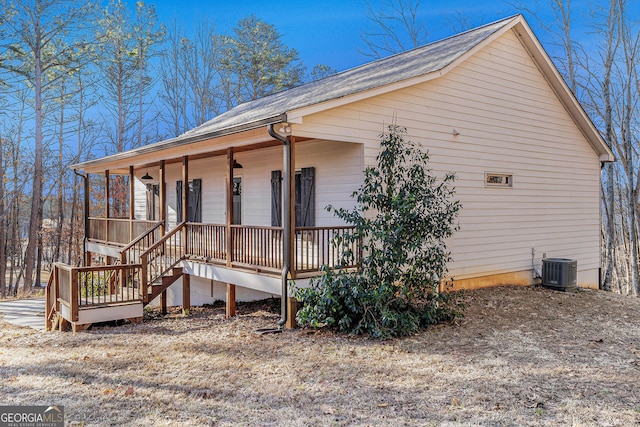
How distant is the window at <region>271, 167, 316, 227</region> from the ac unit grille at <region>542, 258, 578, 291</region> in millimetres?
6292

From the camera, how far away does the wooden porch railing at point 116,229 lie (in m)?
12.2

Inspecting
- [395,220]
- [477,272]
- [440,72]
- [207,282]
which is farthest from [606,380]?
[207,282]

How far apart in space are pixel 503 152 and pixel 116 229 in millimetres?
11077

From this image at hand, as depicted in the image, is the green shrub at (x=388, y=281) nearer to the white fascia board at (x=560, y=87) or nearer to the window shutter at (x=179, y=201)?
the white fascia board at (x=560, y=87)

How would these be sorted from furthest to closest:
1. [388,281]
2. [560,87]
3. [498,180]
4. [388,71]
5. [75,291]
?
1. [560,87]
2. [498,180]
3. [388,71]
4. [75,291]
5. [388,281]

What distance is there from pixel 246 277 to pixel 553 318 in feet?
18.6

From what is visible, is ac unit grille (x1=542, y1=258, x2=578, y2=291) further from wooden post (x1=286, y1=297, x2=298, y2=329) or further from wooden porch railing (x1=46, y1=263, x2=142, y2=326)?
wooden porch railing (x1=46, y1=263, x2=142, y2=326)

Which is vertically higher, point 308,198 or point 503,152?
point 503,152

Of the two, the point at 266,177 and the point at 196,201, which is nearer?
the point at 266,177

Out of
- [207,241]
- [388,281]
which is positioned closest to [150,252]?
[207,241]

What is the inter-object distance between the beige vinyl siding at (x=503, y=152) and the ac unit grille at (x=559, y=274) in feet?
1.44

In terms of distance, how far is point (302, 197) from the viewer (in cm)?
961

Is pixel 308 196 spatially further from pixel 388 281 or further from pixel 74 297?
pixel 74 297

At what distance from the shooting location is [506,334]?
6910 millimetres
